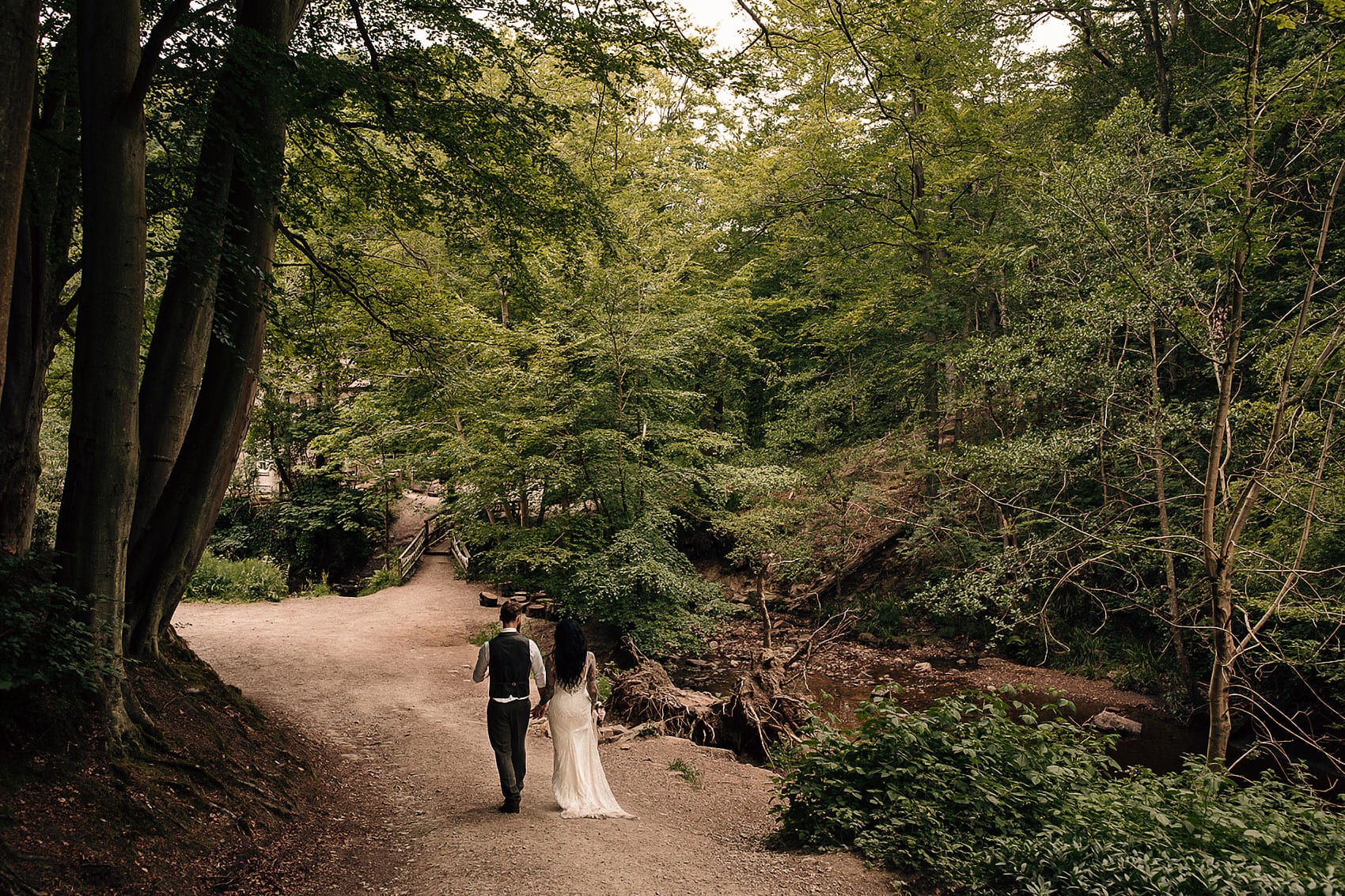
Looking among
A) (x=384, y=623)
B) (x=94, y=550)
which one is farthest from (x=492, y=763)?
(x=384, y=623)

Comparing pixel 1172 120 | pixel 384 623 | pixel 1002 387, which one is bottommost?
pixel 384 623

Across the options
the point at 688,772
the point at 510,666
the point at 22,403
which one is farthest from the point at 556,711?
the point at 22,403

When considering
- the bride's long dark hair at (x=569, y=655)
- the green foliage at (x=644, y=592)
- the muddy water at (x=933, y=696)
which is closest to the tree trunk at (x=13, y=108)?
the bride's long dark hair at (x=569, y=655)

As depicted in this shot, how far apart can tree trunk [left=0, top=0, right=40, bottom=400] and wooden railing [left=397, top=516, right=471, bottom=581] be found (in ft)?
49.1

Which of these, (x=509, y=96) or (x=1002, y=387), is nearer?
(x=509, y=96)

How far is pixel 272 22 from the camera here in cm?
504

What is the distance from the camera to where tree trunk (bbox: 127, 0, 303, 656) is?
5.01 m

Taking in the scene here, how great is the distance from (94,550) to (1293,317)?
548 inches

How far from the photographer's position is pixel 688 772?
712cm

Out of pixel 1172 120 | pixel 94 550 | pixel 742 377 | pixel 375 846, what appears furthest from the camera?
pixel 742 377

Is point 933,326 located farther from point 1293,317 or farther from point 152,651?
point 152,651

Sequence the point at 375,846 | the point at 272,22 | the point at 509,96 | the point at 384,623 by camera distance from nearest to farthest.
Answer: the point at 375,846, the point at 272,22, the point at 509,96, the point at 384,623

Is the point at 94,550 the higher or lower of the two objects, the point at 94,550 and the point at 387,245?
the lower

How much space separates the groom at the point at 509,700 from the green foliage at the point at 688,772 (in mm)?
2234
